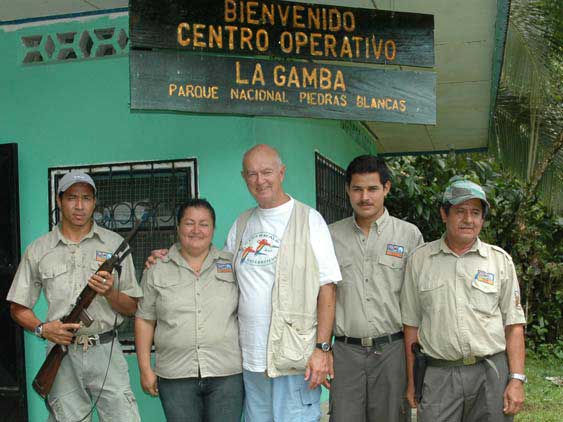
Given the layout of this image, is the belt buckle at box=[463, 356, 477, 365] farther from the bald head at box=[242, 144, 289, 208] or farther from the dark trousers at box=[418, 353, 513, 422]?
the bald head at box=[242, 144, 289, 208]

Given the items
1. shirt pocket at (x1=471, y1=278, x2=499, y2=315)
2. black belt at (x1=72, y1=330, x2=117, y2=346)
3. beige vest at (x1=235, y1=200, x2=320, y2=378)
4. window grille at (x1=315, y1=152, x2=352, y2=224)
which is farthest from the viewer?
window grille at (x1=315, y1=152, x2=352, y2=224)

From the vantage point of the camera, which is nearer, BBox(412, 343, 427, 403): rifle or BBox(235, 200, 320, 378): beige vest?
BBox(235, 200, 320, 378): beige vest

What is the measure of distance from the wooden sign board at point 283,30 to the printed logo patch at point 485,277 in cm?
120

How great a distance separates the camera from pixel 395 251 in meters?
3.62

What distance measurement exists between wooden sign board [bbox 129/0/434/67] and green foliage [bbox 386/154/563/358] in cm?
496

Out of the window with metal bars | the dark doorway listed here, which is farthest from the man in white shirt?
the dark doorway

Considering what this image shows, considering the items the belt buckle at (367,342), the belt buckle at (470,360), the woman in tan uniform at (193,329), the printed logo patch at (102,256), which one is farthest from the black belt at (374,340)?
the printed logo patch at (102,256)

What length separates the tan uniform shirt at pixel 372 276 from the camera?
11.6ft

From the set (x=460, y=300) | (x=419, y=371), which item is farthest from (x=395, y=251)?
(x=419, y=371)

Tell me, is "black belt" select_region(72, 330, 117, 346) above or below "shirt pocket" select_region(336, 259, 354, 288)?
below

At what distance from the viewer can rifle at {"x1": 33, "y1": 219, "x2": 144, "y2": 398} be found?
11.3 feet

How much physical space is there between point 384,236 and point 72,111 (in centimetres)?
247

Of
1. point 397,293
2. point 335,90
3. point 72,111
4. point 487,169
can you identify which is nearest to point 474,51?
point 335,90

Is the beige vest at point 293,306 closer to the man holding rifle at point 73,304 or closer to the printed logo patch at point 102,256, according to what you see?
the man holding rifle at point 73,304
